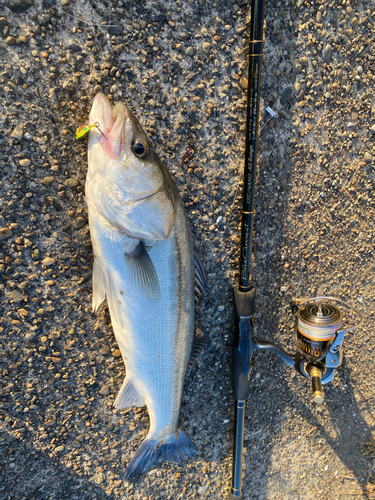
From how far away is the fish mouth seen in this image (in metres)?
0.98

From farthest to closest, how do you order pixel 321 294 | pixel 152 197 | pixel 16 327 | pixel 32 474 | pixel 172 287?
pixel 321 294 → pixel 32 474 → pixel 16 327 → pixel 172 287 → pixel 152 197

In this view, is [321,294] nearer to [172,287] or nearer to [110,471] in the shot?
[172,287]

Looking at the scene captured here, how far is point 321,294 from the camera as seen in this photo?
1622 mm

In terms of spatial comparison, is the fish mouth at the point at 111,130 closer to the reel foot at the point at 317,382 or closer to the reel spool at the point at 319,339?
the reel spool at the point at 319,339

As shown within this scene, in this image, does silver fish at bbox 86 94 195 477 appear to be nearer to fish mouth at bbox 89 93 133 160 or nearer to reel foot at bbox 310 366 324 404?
fish mouth at bbox 89 93 133 160

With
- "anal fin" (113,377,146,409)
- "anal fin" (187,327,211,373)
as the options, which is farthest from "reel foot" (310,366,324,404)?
"anal fin" (113,377,146,409)

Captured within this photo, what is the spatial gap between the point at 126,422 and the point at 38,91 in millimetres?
1603

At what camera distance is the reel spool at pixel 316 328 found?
1.32 m

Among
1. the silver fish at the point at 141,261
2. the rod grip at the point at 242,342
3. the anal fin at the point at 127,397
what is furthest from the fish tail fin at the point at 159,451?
the rod grip at the point at 242,342

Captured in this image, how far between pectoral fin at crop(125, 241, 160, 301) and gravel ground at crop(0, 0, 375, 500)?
12.3 inches

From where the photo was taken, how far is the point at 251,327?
4.56 ft

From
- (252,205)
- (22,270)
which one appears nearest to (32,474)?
(22,270)

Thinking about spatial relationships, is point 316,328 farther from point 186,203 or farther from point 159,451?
point 159,451

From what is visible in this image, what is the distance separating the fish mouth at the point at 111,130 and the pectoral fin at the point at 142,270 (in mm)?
353
